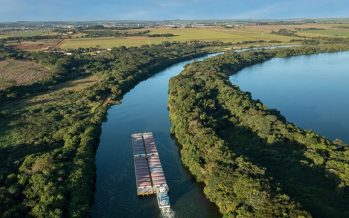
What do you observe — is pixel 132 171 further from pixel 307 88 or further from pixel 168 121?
pixel 307 88

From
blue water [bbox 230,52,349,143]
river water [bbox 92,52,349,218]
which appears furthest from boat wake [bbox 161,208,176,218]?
blue water [bbox 230,52,349,143]

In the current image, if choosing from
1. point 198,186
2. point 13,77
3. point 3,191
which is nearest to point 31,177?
point 3,191

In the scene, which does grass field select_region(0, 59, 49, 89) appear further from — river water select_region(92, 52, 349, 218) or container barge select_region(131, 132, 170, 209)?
container barge select_region(131, 132, 170, 209)

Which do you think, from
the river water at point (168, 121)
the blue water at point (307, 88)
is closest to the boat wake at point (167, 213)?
the river water at point (168, 121)

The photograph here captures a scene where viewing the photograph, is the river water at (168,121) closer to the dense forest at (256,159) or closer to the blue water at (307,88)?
the blue water at (307,88)

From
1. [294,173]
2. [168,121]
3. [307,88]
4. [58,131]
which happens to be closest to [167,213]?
[294,173]

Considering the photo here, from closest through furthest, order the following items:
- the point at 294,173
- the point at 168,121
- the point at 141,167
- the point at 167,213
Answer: the point at 167,213 < the point at 294,173 < the point at 141,167 < the point at 168,121

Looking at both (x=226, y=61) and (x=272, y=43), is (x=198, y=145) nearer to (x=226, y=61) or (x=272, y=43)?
(x=226, y=61)
